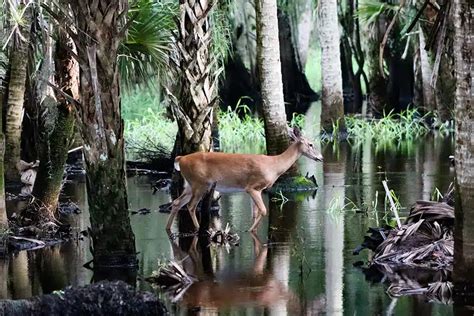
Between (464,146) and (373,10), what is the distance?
2374 cm

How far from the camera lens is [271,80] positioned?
1864 cm

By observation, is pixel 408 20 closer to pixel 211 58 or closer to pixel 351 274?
pixel 211 58

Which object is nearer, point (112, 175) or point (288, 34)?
point (112, 175)

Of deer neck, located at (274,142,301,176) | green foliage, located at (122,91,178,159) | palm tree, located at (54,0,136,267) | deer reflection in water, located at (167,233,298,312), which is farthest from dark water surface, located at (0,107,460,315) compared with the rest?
green foliage, located at (122,91,178,159)

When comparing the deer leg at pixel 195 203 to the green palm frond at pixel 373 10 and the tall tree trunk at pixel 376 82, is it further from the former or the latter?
the tall tree trunk at pixel 376 82

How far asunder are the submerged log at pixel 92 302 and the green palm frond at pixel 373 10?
23.8 metres

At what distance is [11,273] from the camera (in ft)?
38.5

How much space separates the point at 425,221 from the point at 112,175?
11.2 feet

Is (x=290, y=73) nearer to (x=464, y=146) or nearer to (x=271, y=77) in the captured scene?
(x=271, y=77)

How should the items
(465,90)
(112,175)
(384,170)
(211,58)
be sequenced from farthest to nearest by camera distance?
(384,170) < (211,58) < (112,175) < (465,90)

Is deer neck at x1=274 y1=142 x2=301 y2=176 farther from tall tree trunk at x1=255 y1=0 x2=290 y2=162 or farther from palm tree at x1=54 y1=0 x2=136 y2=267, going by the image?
palm tree at x1=54 y1=0 x2=136 y2=267

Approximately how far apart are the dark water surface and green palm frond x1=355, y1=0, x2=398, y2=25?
13274mm

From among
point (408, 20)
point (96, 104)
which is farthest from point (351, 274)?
point (408, 20)

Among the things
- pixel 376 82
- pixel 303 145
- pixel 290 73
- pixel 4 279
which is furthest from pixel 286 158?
pixel 290 73
